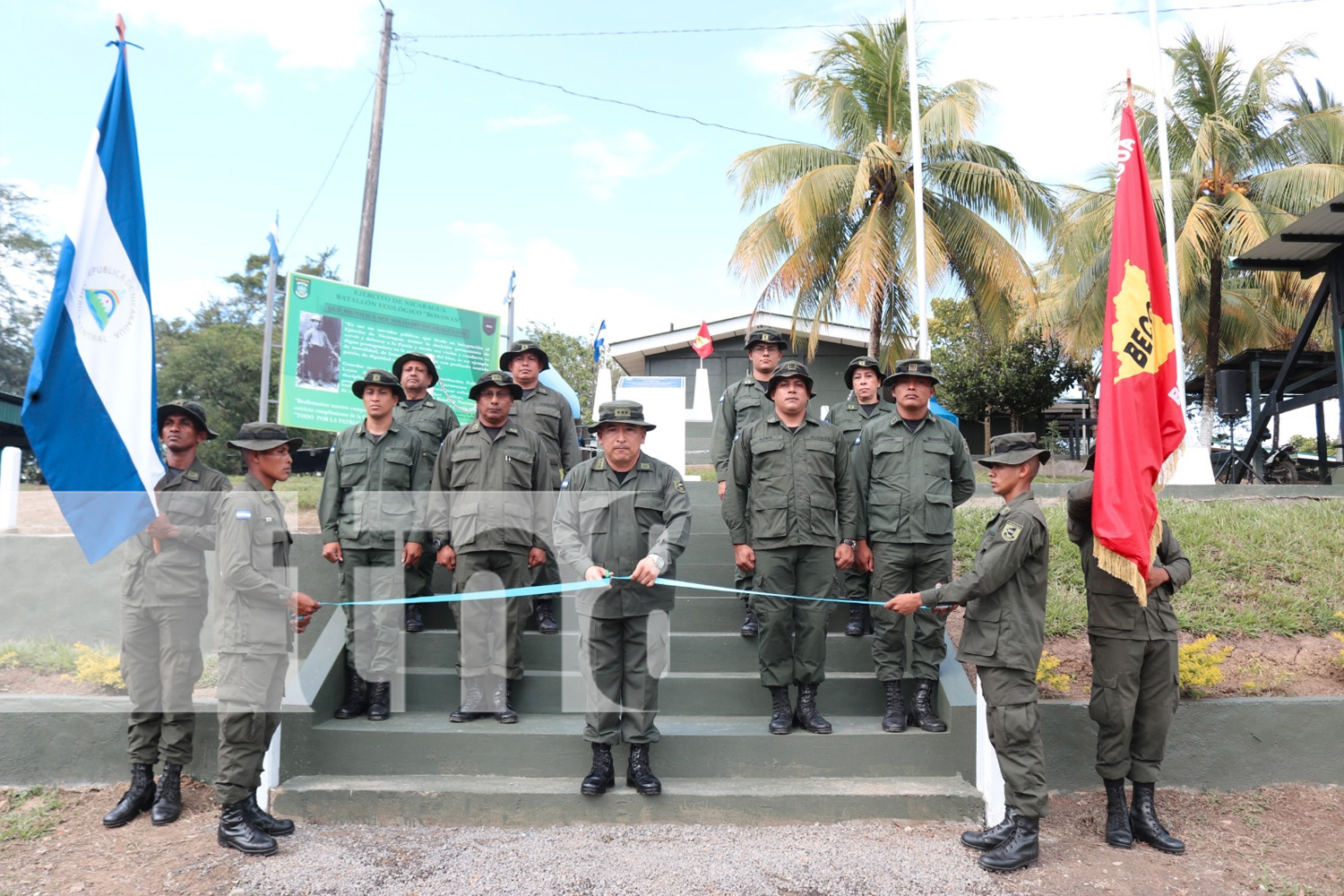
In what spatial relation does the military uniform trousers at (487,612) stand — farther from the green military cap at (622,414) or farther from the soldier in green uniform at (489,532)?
the green military cap at (622,414)

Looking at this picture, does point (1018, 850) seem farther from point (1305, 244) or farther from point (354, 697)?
point (1305, 244)

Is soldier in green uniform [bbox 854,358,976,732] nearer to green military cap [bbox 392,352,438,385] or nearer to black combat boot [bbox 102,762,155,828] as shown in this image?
green military cap [bbox 392,352,438,385]

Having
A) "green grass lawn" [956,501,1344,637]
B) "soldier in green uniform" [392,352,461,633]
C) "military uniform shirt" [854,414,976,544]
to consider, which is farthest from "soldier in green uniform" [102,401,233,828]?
"green grass lawn" [956,501,1344,637]

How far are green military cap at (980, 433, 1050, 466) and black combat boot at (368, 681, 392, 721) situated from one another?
3396 mm

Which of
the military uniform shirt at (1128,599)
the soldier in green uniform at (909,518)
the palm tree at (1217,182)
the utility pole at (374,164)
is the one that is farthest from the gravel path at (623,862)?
the palm tree at (1217,182)

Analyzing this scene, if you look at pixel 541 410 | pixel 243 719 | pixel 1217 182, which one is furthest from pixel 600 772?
pixel 1217 182

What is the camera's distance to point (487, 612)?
4.94 metres

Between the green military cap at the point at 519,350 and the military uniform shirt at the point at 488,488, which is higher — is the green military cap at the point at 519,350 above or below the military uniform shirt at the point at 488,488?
above

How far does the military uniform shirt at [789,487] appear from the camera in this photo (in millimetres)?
4645

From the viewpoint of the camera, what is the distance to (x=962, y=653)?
163 inches

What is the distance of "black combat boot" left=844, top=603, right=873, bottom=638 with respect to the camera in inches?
205

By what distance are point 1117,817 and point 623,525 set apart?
2.74m

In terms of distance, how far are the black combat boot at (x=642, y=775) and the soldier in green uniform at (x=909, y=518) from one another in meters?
1.25

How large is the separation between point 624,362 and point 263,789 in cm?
1652
